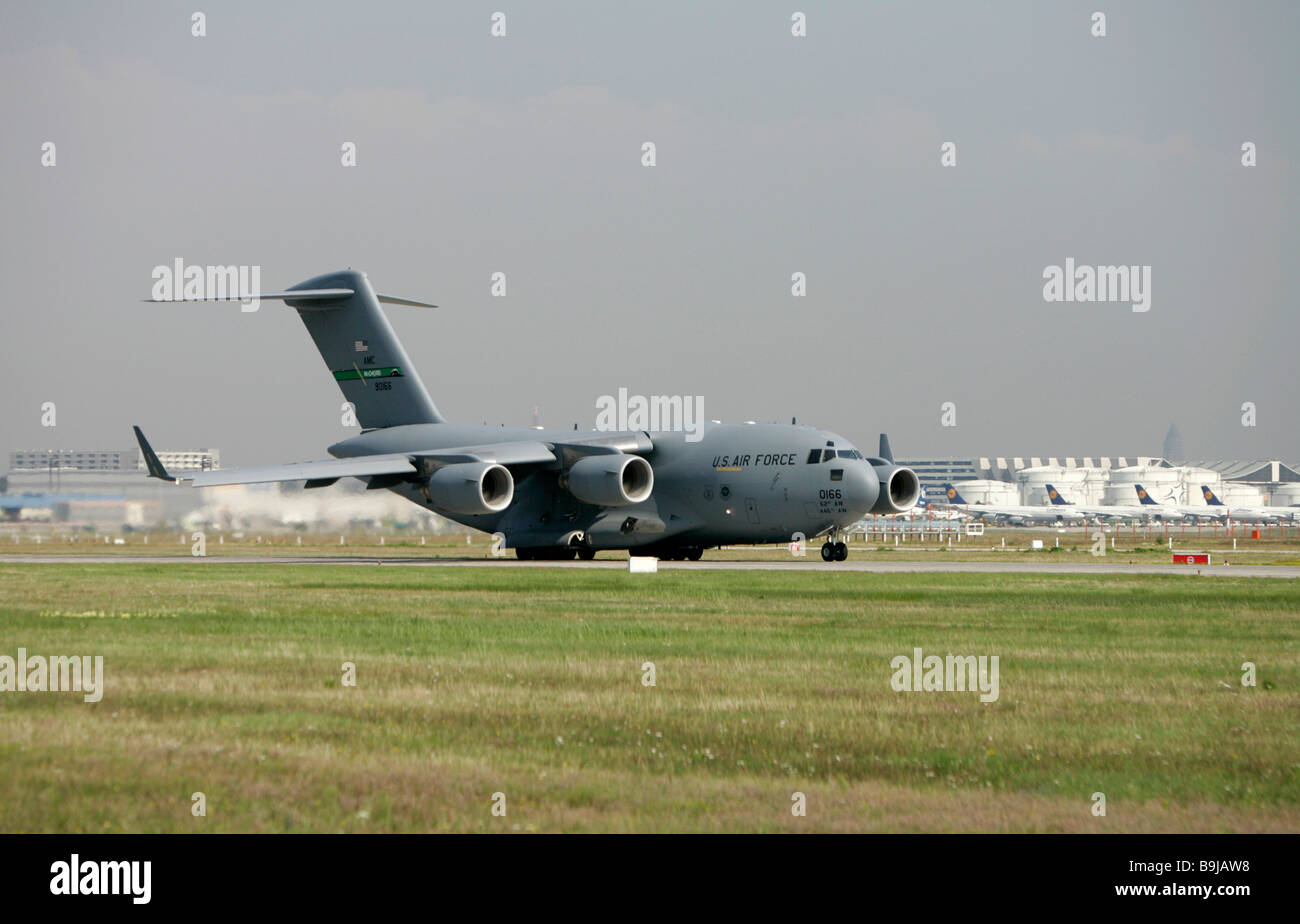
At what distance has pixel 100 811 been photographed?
8570mm

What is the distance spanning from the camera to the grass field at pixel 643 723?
29.3ft

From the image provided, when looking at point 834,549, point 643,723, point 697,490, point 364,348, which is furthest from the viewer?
point 364,348

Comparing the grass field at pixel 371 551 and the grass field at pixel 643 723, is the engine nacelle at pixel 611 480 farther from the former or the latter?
the grass field at pixel 643 723

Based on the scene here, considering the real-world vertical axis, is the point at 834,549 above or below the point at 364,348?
below

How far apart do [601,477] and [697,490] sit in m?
3.20

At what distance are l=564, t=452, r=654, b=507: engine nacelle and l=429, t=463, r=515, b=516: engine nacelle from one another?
2133 millimetres

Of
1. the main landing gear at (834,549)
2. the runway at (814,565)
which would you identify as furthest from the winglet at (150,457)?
the main landing gear at (834,549)

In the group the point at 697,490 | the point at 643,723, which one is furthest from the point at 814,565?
the point at 643,723

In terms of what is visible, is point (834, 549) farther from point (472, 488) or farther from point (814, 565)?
point (472, 488)

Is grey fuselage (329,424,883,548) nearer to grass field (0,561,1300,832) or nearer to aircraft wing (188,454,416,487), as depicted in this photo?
aircraft wing (188,454,416,487)

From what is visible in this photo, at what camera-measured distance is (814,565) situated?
4247cm

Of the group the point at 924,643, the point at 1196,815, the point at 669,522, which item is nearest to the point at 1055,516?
the point at 669,522
